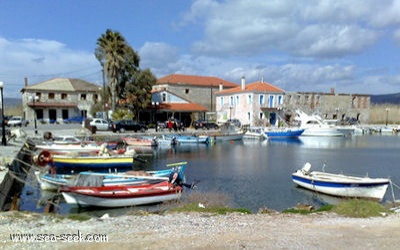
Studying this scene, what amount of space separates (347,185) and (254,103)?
4582cm

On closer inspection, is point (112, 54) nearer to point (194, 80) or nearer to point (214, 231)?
point (194, 80)

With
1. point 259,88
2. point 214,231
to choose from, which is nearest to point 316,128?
point 259,88

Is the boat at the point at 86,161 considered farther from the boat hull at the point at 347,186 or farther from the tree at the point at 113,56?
Answer: the tree at the point at 113,56

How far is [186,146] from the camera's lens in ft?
139

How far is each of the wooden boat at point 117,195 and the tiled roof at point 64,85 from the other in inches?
1977

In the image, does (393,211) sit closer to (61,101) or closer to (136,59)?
(136,59)

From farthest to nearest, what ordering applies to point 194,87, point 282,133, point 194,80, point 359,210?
1. point 194,80
2. point 194,87
3. point 282,133
4. point 359,210

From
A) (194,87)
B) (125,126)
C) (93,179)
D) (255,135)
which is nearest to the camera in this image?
(93,179)

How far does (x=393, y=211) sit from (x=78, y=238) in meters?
10.9

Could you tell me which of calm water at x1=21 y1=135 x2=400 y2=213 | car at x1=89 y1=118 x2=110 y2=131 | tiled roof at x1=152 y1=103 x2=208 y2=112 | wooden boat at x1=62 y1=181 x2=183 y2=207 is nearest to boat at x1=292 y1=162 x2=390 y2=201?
calm water at x1=21 y1=135 x2=400 y2=213

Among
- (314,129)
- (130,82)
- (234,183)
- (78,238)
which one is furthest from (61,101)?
(78,238)

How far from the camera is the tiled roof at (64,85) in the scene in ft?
199

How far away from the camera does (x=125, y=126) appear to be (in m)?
47.4

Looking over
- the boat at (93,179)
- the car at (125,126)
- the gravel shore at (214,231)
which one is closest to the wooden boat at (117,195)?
the boat at (93,179)
